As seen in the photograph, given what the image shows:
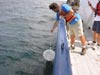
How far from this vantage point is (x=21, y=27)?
14.2 m

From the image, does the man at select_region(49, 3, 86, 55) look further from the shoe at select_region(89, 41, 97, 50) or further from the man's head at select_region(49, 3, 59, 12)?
the shoe at select_region(89, 41, 97, 50)

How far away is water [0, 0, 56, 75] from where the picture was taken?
30.7 feet

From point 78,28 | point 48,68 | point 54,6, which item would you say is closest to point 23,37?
point 48,68

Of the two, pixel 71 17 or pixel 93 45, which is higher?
pixel 71 17

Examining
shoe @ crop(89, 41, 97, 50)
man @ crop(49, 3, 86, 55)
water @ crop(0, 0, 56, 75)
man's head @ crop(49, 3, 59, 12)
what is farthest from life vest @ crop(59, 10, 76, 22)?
water @ crop(0, 0, 56, 75)

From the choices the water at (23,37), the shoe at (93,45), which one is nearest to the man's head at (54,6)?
the shoe at (93,45)

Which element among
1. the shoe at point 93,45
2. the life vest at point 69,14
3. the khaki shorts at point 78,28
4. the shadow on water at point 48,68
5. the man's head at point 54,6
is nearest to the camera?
the man's head at point 54,6

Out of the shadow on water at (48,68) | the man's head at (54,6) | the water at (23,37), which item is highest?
the man's head at (54,6)

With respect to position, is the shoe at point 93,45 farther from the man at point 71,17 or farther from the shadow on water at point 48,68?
the shadow on water at point 48,68

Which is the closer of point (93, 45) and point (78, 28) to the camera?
point (78, 28)

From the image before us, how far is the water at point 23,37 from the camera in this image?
9.37 meters

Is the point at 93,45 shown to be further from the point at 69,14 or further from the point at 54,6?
the point at 54,6

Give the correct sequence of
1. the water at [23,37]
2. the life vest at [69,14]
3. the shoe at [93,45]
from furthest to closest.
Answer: the water at [23,37] < the shoe at [93,45] < the life vest at [69,14]

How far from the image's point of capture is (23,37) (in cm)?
1250
